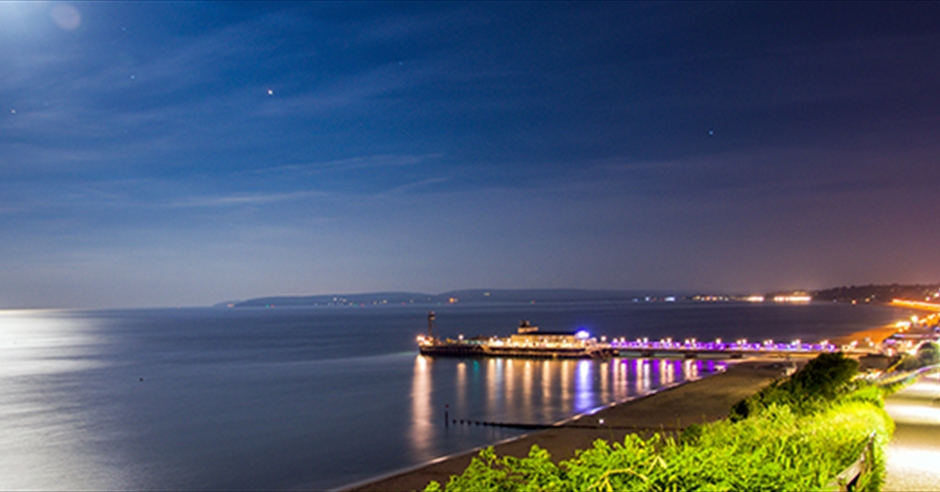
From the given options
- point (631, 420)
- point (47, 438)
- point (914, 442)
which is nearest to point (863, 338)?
point (631, 420)

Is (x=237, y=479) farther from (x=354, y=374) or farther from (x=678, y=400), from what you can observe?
(x=354, y=374)

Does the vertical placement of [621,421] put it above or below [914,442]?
below

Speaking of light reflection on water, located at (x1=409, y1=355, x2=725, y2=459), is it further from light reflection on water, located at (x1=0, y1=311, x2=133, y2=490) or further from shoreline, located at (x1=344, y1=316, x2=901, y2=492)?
light reflection on water, located at (x1=0, y1=311, x2=133, y2=490)

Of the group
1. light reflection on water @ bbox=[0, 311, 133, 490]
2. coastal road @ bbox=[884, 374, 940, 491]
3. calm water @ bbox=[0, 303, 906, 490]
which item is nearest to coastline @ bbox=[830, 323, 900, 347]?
calm water @ bbox=[0, 303, 906, 490]

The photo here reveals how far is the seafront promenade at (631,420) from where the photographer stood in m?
25.1

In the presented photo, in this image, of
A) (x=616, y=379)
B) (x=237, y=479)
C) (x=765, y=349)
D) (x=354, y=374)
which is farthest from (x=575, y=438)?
(x=765, y=349)

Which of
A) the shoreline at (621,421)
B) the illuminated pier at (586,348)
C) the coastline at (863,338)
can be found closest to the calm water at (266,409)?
the shoreline at (621,421)

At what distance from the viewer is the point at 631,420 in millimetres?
34594

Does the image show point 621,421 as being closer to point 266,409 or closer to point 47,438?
point 266,409

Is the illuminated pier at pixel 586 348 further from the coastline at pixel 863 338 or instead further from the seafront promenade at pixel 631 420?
the seafront promenade at pixel 631 420

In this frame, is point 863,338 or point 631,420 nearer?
point 631,420

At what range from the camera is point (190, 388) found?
57656 mm

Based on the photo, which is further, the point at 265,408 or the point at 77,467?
the point at 265,408

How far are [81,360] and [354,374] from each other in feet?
133
